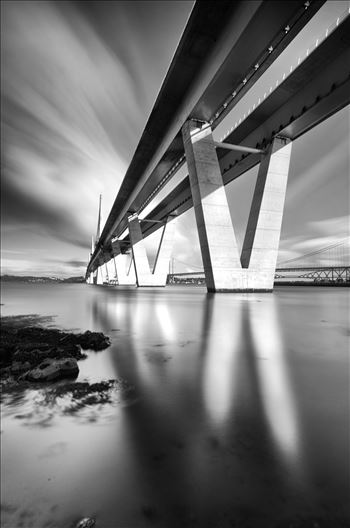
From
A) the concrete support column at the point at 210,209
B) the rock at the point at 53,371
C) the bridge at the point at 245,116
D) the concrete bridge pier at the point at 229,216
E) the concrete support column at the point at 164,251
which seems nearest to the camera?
the rock at the point at 53,371

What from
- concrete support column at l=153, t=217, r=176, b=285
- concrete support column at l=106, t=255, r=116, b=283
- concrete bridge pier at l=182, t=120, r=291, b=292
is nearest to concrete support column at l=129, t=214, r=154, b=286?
concrete support column at l=153, t=217, r=176, b=285

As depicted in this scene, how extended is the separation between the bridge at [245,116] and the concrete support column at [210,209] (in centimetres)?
6

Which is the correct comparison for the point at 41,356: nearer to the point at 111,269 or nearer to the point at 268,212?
the point at 268,212

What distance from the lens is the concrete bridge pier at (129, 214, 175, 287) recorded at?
38.8 meters

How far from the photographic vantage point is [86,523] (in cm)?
93

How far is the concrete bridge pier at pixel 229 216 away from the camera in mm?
16562

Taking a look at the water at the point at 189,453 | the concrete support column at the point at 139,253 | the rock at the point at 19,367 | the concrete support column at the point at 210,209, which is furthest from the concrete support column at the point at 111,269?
the water at the point at 189,453

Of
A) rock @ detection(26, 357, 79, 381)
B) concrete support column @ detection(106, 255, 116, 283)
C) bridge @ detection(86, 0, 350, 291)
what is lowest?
rock @ detection(26, 357, 79, 381)

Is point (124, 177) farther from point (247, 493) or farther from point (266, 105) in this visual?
point (247, 493)

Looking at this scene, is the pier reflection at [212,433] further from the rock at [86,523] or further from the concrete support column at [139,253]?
the concrete support column at [139,253]

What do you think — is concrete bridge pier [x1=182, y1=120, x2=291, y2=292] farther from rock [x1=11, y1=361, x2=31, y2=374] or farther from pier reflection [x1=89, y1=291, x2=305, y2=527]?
rock [x1=11, y1=361, x2=31, y2=374]

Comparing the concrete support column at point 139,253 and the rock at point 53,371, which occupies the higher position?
the concrete support column at point 139,253

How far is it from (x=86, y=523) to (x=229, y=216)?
17.0m

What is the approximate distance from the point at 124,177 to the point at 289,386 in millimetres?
28843
